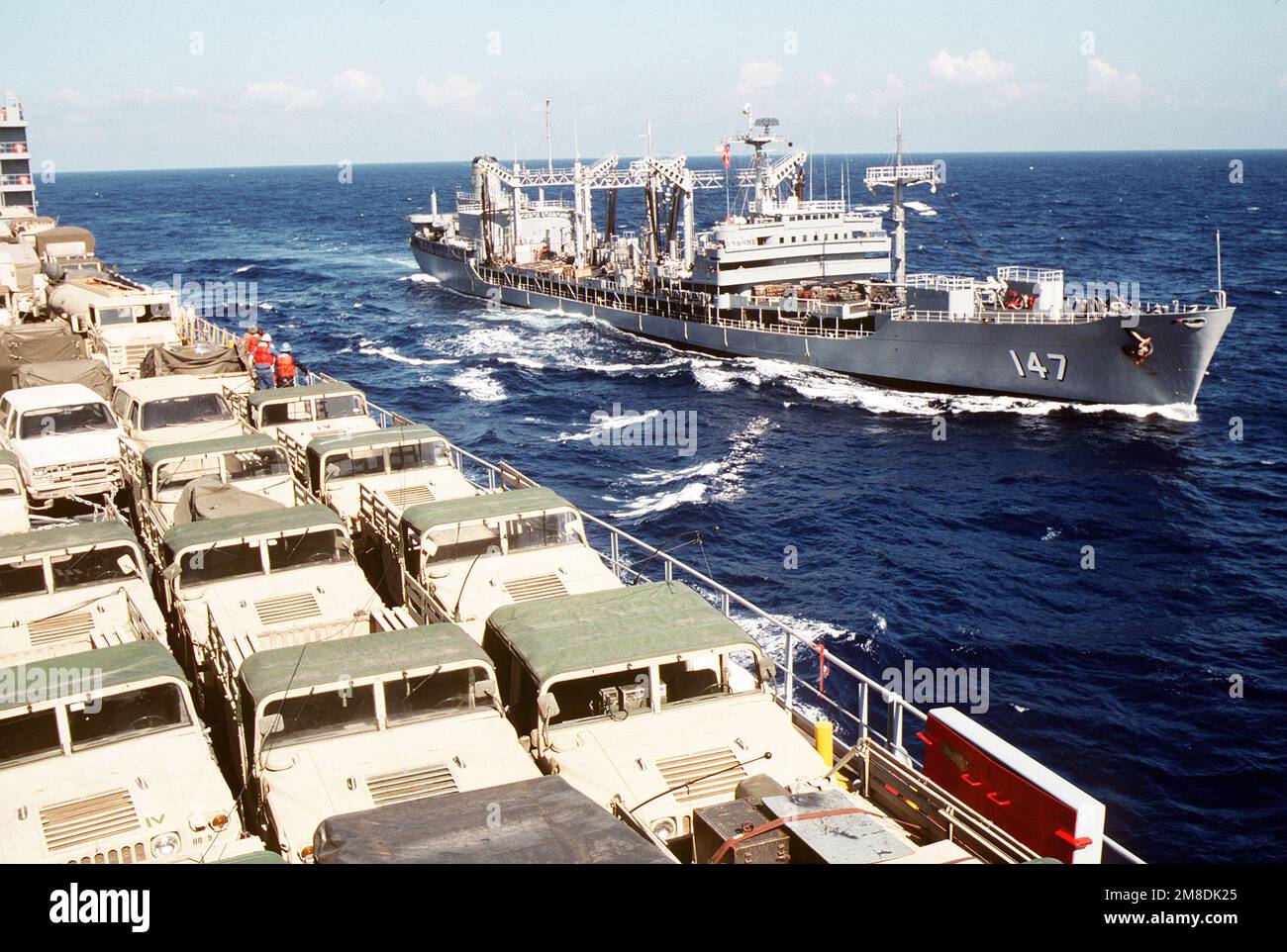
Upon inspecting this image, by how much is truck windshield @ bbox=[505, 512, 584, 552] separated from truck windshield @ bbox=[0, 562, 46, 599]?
241 inches

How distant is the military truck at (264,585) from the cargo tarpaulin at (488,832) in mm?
5301

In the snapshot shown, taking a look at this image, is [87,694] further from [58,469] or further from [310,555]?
[58,469]

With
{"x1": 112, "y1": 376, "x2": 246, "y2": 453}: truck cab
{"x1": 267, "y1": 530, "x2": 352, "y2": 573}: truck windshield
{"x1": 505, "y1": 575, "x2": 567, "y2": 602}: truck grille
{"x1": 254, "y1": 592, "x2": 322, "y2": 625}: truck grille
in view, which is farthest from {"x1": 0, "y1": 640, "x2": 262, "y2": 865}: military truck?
{"x1": 112, "y1": 376, "x2": 246, "y2": 453}: truck cab

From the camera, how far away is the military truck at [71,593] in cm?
1392

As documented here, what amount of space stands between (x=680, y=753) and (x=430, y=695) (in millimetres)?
2602

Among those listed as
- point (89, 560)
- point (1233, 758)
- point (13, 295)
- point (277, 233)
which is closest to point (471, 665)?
point (89, 560)

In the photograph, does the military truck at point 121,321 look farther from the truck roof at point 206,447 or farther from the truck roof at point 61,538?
the truck roof at point 61,538

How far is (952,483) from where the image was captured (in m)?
38.0

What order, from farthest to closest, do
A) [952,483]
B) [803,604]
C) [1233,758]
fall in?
[952,483]
[803,604]
[1233,758]

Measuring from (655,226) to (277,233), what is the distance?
72157 mm

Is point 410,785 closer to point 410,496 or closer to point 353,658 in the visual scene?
point 353,658

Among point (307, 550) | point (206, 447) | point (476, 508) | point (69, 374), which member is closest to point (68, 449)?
point (206, 447)

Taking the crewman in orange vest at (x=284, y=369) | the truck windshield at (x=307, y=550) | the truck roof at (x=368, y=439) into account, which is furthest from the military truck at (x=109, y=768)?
the crewman in orange vest at (x=284, y=369)

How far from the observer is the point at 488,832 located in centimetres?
816
